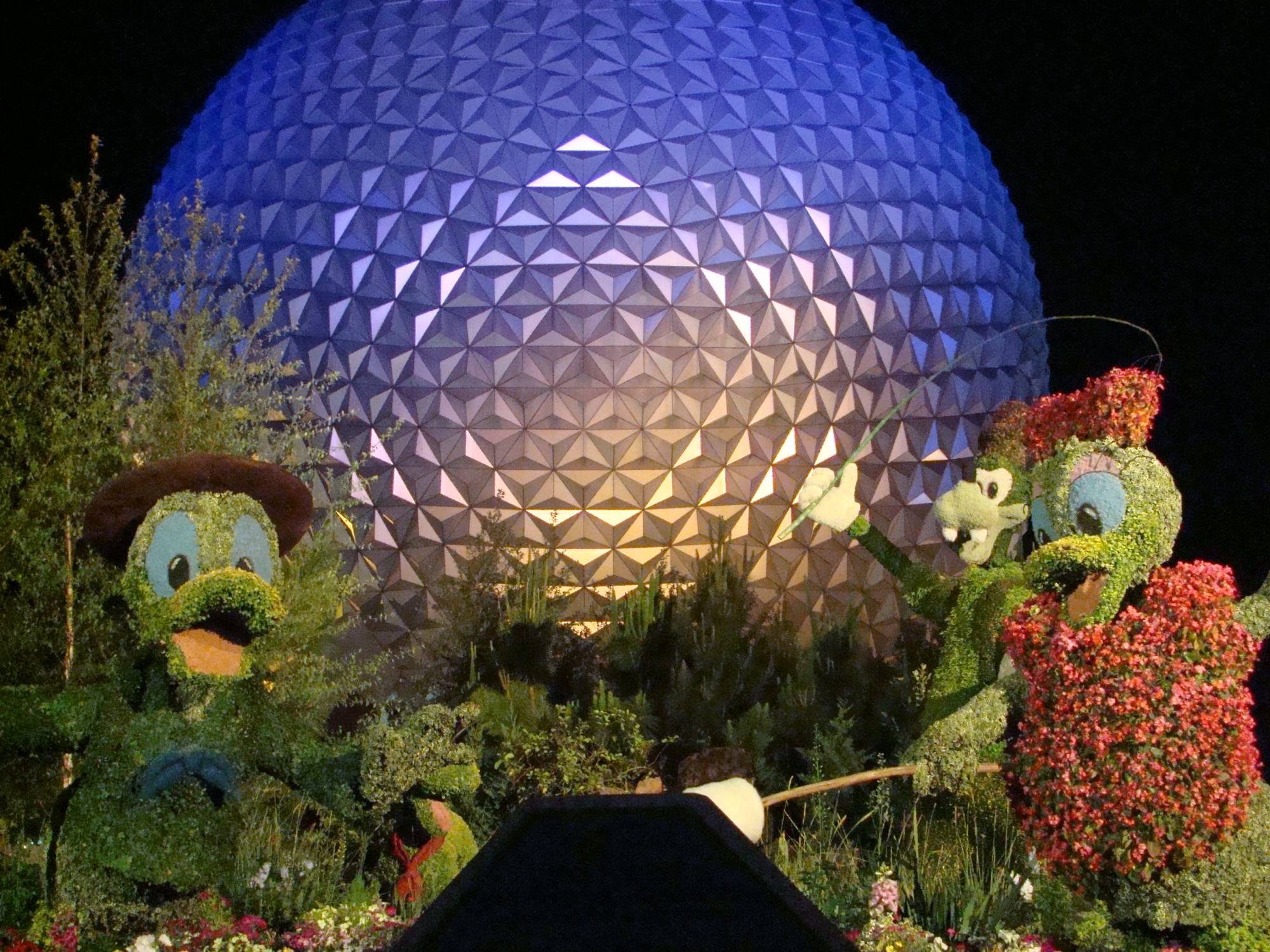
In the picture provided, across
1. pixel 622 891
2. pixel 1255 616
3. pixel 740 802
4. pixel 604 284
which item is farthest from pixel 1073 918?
pixel 604 284

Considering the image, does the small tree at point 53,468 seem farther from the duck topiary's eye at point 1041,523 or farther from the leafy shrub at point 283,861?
the duck topiary's eye at point 1041,523

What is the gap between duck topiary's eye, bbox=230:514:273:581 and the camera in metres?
4.92

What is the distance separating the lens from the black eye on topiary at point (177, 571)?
480cm

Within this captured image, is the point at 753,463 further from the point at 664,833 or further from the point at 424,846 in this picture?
the point at 664,833

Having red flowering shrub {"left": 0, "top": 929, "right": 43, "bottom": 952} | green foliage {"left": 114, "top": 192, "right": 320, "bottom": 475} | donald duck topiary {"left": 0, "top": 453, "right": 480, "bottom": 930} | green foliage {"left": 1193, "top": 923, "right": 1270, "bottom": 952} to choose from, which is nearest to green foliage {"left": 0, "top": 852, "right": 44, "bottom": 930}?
red flowering shrub {"left": 0, "top": 929, "right": 43, "bottom": 952}

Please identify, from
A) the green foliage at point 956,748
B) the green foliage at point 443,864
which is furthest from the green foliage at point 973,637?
the green foliage at point 443,864

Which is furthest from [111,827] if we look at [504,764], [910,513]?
[910,513]

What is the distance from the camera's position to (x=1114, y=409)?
5.22 meters

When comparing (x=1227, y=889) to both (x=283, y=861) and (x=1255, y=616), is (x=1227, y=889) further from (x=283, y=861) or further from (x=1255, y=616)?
(x=283, y=861)

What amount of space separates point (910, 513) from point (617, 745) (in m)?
3.73

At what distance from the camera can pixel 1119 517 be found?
505 centimetres

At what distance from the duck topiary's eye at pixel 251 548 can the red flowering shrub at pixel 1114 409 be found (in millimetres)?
3069

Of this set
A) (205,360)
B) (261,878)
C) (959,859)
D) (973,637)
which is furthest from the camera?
(205,360)

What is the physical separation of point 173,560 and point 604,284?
5.13 metres
